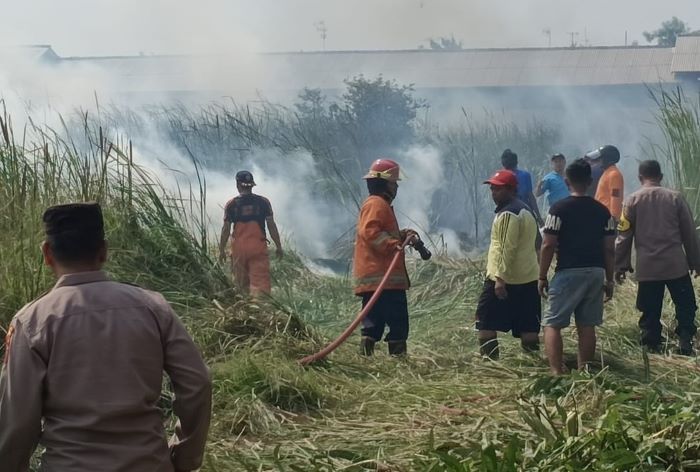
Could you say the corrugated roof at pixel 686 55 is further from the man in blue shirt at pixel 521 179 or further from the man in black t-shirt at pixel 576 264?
the man in black t-shirt at pixel 576 264

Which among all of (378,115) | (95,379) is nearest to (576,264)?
(95,379)

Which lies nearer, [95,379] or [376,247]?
[95,379]

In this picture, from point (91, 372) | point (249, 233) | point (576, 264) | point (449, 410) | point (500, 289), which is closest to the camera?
point (91, 372)

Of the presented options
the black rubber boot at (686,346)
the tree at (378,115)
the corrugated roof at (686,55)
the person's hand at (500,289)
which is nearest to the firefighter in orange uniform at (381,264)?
the person's hand at (500,289)

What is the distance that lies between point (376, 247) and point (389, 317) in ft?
1.73

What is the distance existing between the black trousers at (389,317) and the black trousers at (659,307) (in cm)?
183

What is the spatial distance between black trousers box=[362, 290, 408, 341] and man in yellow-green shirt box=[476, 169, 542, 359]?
565 mm

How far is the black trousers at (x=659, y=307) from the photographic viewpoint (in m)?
8.45

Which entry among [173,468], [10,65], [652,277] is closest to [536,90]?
[10,65]

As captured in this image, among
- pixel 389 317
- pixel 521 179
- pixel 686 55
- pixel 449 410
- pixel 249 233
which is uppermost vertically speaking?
pixel 686 55

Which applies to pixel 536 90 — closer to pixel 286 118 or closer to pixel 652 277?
pixel 286 118

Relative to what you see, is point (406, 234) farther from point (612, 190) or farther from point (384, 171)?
point (612, 190)

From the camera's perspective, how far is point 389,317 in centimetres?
829

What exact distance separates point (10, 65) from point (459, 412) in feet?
58.5
